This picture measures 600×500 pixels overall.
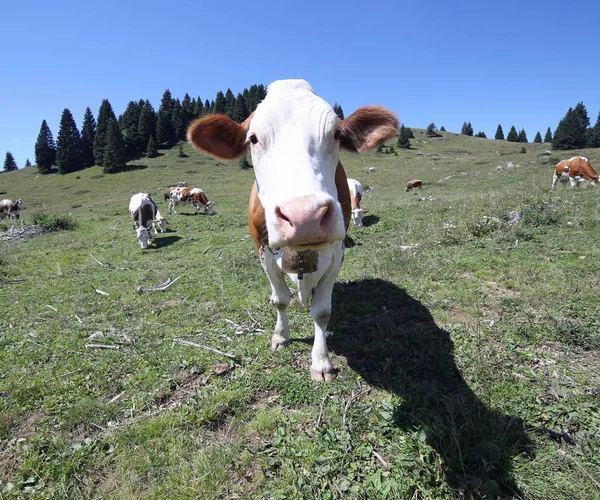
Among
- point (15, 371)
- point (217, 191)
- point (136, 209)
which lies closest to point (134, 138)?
point (217, 191)

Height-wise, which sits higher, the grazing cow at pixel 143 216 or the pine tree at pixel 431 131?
the pine tree at pixel 431 131

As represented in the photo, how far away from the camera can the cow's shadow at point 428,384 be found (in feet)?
7.34

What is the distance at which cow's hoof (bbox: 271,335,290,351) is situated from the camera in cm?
409

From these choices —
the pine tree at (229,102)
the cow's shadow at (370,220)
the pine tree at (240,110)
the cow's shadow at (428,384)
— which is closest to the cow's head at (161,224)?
the cow's shadow at (370,220)

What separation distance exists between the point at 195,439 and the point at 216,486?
538 millimetres

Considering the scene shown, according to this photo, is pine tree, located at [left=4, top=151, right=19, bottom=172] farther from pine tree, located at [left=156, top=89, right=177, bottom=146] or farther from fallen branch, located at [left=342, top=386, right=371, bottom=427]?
fallen branch, located at [left=342, top=386, right=371, bottom=427]

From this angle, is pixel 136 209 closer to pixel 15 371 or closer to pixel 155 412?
pixel 15 371

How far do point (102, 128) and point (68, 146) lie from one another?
27.9 feet

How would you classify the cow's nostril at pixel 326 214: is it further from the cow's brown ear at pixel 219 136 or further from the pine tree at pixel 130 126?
the pine tree at pixel 130 126

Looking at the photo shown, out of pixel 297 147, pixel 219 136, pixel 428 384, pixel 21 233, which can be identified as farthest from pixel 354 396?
pixel 21 233

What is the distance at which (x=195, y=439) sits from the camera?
108 inches

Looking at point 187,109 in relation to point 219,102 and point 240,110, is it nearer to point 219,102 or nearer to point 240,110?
point 219,102

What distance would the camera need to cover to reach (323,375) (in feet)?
11.3

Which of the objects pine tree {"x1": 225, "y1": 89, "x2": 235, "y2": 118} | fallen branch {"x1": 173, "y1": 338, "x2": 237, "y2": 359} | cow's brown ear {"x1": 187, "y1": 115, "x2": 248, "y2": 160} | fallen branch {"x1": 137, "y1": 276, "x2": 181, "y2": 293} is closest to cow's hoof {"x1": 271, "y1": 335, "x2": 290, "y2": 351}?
fallen branch {"x1": 173, "y1": 338, "x2": 237, "y2": 359}
